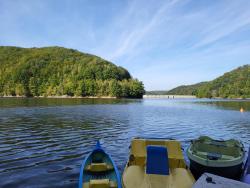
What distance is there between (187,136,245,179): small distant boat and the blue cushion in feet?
7.81

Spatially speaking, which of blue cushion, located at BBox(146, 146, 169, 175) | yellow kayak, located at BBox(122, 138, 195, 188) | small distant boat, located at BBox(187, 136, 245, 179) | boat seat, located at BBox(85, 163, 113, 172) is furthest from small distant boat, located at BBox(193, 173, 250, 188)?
boat seat, located at BBox(85, 163, 113, 172)

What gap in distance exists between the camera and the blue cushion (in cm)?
1203

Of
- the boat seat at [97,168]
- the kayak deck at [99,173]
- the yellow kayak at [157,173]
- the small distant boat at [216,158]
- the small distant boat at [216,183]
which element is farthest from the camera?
the boat seat at [97,168]

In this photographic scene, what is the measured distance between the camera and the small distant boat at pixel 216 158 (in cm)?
1288

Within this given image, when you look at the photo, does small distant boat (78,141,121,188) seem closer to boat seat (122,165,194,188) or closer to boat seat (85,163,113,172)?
boat seat (85,163,113,172)

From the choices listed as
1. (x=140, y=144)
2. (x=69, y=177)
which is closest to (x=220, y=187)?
(x=140, y=144)

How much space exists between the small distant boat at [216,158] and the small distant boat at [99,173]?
14.7 feet

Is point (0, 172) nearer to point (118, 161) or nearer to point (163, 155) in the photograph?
point (118, 161)

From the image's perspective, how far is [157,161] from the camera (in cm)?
1215

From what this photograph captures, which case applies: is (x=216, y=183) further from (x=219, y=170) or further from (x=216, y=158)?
(x=216, y=158)

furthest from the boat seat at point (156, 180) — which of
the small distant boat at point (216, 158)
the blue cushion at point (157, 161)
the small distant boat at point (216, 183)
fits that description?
the small distant boat at point (216, 183)

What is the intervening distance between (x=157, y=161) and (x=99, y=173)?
324 cm

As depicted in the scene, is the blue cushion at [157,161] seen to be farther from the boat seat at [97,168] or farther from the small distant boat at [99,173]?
the boat seat at [97,168]

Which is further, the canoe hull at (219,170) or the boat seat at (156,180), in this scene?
the canoe hull at (219,170)
